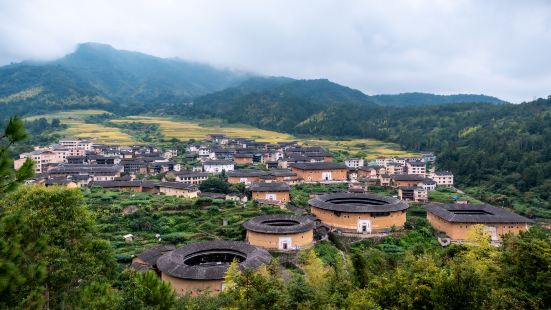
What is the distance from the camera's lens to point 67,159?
7312 cm

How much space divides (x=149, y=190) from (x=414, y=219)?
112 ft

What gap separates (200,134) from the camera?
117 meters

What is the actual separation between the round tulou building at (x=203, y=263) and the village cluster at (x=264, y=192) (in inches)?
2.5

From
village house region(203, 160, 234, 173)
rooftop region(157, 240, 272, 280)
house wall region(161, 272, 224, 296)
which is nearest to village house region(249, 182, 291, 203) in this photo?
rooftop region(157, 240, 272, 280)

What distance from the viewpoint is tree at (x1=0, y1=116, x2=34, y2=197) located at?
8117 millimetres

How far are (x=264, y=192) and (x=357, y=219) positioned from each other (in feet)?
48.3

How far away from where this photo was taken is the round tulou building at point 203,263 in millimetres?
24625

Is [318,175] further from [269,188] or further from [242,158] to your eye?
[242,158]

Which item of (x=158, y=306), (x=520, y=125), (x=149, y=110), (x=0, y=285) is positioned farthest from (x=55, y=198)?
(x=149, y=110)

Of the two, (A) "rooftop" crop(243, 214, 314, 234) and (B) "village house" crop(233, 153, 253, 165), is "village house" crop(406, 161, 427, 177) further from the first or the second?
(A) "rooftop" crop(243, 214, 314, 234)

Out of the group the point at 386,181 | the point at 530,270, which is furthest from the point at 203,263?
the point at 386,181

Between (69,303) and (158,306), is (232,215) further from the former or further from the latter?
(158,306)

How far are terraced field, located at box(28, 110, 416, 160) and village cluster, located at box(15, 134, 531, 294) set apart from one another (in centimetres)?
1096

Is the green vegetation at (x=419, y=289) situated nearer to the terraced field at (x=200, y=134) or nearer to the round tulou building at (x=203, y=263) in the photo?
the round tulou building at (x=203, y=263)
